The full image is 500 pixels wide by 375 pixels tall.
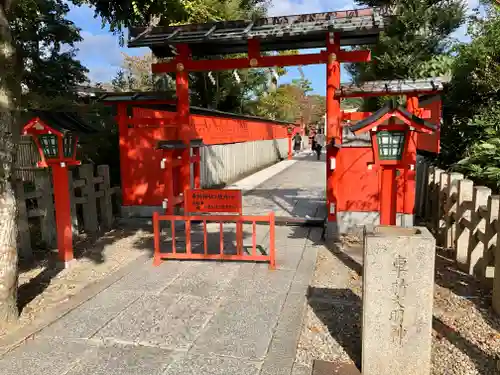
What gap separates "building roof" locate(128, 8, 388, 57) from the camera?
7.49m

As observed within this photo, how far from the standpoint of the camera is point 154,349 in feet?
13.2

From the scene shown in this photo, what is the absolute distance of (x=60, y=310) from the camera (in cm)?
492

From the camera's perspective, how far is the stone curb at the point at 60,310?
4195 mm

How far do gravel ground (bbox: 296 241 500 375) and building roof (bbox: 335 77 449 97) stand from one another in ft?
10.2

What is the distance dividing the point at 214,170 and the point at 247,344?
10909mm

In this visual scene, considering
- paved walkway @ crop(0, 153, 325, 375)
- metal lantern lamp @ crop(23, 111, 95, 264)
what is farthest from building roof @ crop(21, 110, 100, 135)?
paved walkway @ crop(0, 153, 325, 375)

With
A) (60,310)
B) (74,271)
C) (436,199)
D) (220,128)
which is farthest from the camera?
(220,128)

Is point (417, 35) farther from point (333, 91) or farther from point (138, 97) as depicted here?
point (138, 97)

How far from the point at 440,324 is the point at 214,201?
143 inches

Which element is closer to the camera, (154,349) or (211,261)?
(154,349)

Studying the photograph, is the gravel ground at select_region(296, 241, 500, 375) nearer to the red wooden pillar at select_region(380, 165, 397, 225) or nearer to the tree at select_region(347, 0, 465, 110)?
the red wooden pillar at select_region(380, 165, 397, 225)

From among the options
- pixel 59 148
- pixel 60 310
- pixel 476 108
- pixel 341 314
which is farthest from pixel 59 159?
pixel 476 108

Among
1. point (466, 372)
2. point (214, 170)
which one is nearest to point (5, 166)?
point (466, 372)

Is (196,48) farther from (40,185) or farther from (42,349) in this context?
(42,349)
